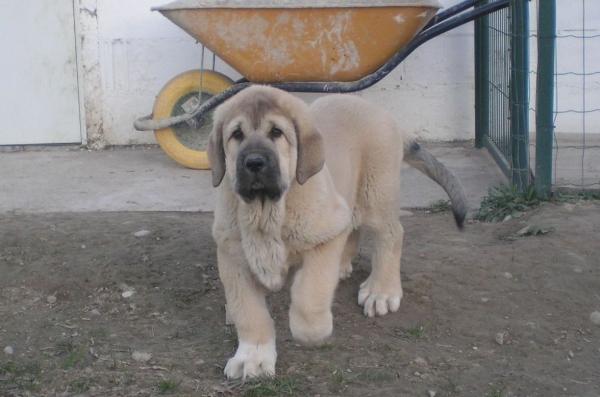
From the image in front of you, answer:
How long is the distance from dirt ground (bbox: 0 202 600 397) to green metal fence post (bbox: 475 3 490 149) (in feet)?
7.27

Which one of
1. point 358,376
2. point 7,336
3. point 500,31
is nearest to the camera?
point 358,376

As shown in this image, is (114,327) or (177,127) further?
(177,127)

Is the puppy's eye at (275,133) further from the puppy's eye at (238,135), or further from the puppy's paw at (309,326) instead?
the puppy's paw at (309,326)

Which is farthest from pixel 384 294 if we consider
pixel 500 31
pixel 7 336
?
pixel 500 31

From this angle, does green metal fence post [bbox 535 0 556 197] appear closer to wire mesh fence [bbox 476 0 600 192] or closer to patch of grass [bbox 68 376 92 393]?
wire mesh fence [bbox 476 0 600 192]

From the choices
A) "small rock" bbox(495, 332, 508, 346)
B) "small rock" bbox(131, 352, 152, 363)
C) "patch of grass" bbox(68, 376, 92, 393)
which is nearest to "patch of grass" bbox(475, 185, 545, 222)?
"small rock" bbox(495, 332, 508, 346)

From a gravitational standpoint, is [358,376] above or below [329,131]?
below

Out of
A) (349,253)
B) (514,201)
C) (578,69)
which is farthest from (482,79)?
(349,253)

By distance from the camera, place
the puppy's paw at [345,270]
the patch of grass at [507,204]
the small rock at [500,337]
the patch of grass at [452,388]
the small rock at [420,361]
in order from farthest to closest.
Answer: the patch of grass at [507,204]
the puppy's paw at [345,270]
the small rock at [500,337]
the small rock at [420,361]
the patch of grass at [452,388]

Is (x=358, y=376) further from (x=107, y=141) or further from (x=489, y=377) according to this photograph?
(x=107, y=141)

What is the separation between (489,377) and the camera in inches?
144

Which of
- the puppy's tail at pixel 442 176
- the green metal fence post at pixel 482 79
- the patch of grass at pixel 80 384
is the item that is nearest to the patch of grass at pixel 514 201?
the puppy's tail at pixel 442 176

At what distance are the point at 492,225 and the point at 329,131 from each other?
1.82 m

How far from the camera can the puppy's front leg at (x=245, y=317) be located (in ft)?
11.8
